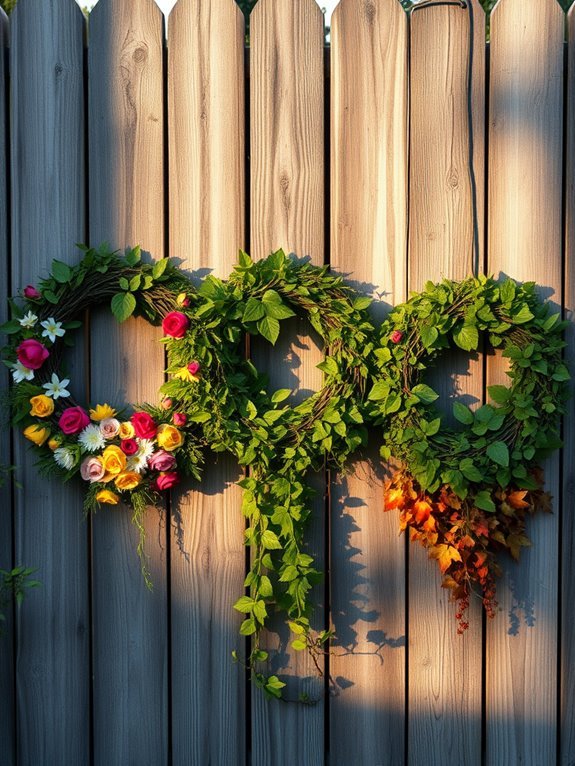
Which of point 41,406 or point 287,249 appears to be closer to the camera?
point 41,406

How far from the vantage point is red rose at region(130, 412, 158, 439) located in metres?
2.09

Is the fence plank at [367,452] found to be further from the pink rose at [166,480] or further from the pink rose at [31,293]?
the pink rose at [31,293]

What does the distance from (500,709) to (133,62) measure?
231cm

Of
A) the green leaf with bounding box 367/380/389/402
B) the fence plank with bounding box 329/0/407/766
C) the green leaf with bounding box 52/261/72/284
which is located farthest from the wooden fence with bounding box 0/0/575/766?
the green leaf with bounding box 367/380/389/402

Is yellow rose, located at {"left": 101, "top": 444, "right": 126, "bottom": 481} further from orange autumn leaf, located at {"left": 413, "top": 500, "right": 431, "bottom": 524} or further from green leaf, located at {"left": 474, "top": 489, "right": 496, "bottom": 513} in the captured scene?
green leaf, located at {"left": 474, "top": 489, "right": 496, "bottom": 513}

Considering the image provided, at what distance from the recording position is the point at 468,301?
84.6 inches

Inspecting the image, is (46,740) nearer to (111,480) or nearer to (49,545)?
(49,545)

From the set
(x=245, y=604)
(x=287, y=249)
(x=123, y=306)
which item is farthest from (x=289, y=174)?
(x=245, y=604)

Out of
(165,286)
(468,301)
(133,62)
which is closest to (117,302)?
(165,286)

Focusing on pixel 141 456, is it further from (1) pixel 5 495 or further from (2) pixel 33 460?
(1) pixel 5 495

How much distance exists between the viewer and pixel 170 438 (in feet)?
6.82

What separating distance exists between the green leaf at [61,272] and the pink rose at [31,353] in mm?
201

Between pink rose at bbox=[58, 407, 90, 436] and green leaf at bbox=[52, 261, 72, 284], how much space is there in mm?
390

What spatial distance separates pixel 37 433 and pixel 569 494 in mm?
1639
